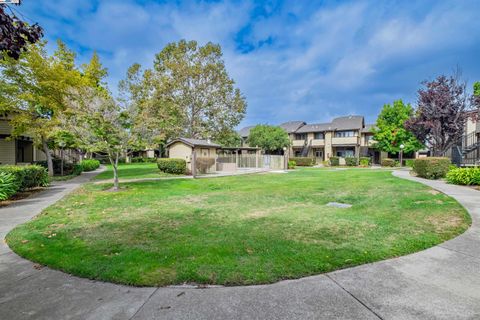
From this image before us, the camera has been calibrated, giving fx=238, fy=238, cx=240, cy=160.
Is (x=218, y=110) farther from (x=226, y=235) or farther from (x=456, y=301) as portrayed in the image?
(x=456, y=301)

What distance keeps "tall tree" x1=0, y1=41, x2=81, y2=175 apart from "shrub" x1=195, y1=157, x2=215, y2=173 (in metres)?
9.71

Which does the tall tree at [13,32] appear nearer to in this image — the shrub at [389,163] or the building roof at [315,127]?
the shrub at [389,163]

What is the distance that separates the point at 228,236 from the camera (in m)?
4.50

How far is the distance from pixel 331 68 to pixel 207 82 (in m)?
17.2

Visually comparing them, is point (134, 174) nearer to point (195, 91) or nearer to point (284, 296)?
point (195, 91)

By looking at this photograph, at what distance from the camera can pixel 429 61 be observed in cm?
2094

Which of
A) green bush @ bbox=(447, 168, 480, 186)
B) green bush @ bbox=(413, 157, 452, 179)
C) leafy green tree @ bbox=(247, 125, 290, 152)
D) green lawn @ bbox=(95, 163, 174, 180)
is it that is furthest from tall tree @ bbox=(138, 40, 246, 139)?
green bush @ bbox=(447, 168, 480, 186)

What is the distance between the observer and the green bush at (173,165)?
18453 mm

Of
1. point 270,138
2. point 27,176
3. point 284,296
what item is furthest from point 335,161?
point 284,296

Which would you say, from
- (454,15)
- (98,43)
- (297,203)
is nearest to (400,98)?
(454,15)

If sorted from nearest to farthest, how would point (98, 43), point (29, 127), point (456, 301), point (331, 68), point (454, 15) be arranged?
point (456, 301)
point (454, 15)
point (29, 127)
point (98, 43)
point (331, 68)

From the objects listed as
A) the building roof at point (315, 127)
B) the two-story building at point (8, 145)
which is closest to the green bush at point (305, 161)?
the building roof at point (315, 127)

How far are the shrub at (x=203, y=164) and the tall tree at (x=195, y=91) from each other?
9.22m

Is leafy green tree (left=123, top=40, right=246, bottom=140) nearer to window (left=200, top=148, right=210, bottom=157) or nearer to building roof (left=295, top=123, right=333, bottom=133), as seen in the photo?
window (left=200, top=148, right=210, bottom=157)
